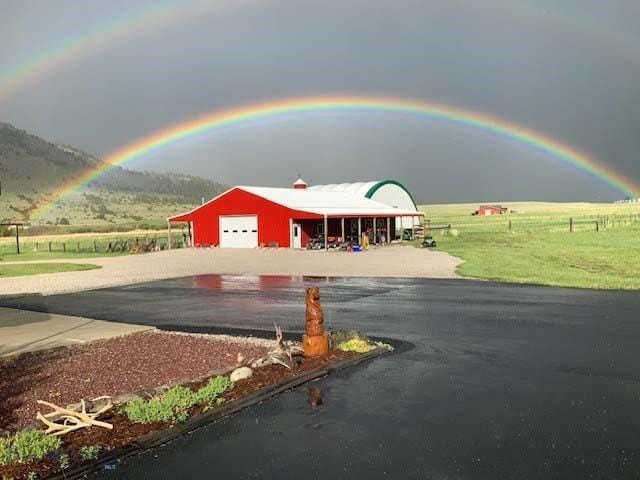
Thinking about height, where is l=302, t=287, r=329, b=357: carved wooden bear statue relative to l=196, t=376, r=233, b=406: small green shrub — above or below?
above

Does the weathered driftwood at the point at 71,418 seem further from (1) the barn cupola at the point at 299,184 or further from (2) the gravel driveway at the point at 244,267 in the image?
(1) the barn cupola at the point at 299,184

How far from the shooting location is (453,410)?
26.0ft

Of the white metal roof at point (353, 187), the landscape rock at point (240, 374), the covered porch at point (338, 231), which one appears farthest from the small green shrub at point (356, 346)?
the white metal roof at point (353, 187)

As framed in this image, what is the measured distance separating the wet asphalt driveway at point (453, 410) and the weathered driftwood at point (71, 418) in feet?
3.45

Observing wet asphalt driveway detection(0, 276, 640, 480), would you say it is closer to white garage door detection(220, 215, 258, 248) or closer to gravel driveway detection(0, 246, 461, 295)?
gravel driveway detection(0, 246, 461, 295)

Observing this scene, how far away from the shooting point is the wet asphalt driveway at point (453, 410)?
624 centimetres

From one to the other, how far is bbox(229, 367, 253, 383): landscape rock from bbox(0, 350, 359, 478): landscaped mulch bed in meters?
0.08

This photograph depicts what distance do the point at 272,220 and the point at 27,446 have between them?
42.3 m

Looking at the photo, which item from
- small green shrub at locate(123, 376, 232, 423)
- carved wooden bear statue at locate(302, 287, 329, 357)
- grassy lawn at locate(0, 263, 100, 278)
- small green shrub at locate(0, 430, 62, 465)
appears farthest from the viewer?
grassy lawn at locate(0, 263, 100, 278)

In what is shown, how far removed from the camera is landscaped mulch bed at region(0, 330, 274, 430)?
350 inches

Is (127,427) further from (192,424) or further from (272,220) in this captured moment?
(272,220)

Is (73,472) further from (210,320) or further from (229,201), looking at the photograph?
(229,201)

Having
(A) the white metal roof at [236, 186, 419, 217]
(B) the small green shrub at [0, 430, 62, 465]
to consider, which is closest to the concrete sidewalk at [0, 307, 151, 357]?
(B) the small green shrub at [0, 430, 62, 465]

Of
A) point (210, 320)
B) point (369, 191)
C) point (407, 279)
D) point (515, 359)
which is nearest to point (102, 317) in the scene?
point (210, 320)
